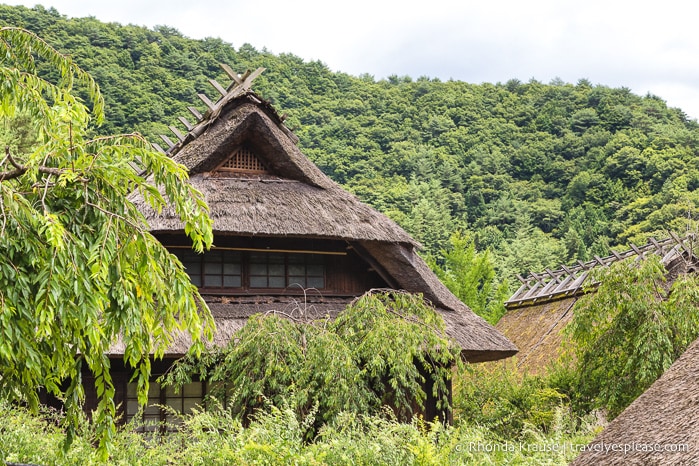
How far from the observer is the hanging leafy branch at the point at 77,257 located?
19.3 feet

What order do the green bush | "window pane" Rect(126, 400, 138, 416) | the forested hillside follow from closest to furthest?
the green bush < "window pane" Rect(126, 400, 138, 416) < the forested hillside

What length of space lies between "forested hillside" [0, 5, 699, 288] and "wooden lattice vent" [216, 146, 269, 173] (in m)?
22.1

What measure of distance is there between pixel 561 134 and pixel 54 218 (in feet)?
168

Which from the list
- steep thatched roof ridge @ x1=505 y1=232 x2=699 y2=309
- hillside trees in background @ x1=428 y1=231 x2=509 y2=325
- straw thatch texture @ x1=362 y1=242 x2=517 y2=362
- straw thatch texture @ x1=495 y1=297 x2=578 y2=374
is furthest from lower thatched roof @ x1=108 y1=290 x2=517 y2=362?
hillside trees in background @ x1=428 y1=231 x2=509 y2=325

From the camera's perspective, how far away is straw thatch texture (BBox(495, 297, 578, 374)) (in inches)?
811

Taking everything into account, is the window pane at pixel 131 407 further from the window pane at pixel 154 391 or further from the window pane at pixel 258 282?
the window pane at pixel 258 282

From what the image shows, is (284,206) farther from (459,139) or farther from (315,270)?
(459,139)

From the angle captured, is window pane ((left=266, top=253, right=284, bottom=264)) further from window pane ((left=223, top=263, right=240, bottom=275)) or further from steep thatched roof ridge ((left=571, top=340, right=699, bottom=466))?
steep thatched roof ridge ((left=571, top=340, right=699, bottom=466))

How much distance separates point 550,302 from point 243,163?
10.3 metres

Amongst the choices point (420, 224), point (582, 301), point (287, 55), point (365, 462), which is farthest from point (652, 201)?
point (365, 462)

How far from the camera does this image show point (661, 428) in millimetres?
5969

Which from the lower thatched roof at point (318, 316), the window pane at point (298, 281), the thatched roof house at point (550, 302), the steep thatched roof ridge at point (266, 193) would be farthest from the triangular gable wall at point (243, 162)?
the thatched roof house at point (550, 302)

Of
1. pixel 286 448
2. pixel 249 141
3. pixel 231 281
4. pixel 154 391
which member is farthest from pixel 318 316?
pixel 286 448

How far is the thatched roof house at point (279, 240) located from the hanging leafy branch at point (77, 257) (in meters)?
7.33
